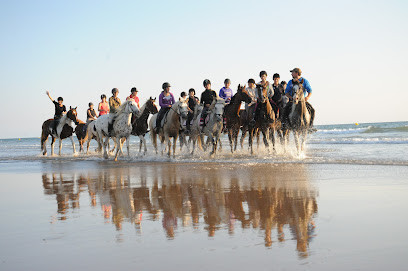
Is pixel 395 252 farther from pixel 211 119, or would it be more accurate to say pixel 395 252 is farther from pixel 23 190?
pixel 211 119

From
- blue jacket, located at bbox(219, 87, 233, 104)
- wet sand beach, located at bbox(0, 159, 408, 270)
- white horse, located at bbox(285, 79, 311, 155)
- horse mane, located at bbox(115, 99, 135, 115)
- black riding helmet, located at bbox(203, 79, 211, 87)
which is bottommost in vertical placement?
wet sand beach, located at bbox(0, 159, 408, 270)

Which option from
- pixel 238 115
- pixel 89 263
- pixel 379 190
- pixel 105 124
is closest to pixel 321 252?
pixel 89 263

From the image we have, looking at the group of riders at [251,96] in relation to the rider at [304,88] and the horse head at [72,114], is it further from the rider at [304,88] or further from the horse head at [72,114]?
the horse head at [72,114]

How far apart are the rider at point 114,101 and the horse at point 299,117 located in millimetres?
6288

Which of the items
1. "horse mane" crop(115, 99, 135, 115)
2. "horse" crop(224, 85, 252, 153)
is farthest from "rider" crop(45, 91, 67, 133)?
"horse" crop(224, 85, 252, 153)

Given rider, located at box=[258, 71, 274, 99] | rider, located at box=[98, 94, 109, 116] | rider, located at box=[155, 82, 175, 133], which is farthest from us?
rider, located at box=[98, 94, 109, 116]

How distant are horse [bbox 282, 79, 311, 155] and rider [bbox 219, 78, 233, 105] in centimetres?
231

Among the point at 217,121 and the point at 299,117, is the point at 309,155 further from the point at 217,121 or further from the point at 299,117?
the point at 217,121

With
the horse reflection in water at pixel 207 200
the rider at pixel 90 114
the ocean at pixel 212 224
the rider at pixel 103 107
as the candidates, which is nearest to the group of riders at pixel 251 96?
the rider at pixel 103 107

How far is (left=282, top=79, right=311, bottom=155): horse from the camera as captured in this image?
47.1 ft

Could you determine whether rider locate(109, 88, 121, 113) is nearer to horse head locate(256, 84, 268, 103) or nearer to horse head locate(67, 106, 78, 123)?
horse head locate(67, 106, 78, 123)

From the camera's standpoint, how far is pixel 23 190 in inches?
341

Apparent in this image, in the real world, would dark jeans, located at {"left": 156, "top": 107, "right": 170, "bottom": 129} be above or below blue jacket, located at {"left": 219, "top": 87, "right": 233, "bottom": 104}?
below

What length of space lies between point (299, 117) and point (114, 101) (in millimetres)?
6920
